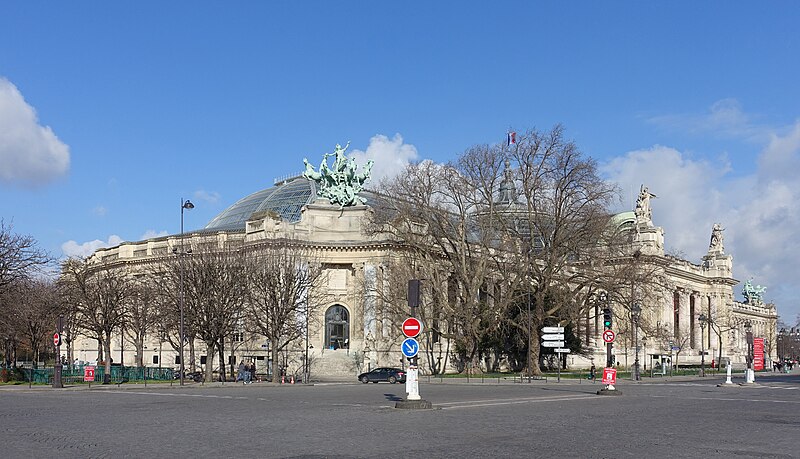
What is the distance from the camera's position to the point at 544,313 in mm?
76750

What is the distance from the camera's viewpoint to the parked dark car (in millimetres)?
67938

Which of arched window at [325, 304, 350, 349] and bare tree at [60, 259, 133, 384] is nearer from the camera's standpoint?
bare tree at [60, 259, 133, 384]

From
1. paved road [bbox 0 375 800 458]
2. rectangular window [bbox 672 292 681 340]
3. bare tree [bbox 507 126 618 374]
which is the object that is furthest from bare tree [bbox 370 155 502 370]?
rectangular window [bbox 672 292 681 340]

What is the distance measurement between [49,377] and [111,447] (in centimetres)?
4391

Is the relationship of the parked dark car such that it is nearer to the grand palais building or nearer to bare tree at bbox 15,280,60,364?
the grand palais building


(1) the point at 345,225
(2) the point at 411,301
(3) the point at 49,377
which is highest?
(1) the point at 345,225

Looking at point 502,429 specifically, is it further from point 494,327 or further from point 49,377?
point 494,327

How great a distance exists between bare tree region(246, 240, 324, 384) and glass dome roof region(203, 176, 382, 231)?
33.1 meters

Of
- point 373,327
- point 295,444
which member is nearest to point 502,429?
point 295,444

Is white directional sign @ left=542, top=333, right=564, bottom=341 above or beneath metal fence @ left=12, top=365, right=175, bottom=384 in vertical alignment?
above

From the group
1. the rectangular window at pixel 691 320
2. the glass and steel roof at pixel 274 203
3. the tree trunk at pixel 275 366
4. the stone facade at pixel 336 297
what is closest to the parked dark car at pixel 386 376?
the tree trunk at pixel 275 366

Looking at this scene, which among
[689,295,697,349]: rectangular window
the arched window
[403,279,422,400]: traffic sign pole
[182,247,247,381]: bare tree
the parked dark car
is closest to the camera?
[403,279,422,400]: traffic sign pole

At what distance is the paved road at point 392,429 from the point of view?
17891mm

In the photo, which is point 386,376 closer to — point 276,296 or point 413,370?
point 276,296
